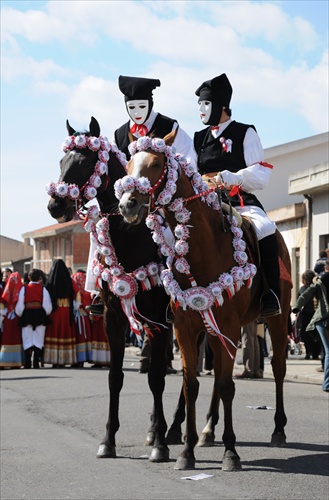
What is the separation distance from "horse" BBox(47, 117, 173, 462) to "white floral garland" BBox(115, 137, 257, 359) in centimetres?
62

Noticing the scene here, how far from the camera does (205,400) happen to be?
14758 mm

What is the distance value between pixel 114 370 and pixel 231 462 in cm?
172

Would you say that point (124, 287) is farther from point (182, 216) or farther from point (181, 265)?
point (182, 216)

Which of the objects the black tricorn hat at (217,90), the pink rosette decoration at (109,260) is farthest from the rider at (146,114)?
the pink rosette decoration at (109,260)

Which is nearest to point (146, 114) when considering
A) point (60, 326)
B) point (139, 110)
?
point (139, 110)

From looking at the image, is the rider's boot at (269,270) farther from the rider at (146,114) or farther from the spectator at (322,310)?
the spectator at (322,310)

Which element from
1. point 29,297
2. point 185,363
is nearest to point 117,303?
point 185,363

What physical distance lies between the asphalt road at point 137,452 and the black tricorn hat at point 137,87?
11.3ft

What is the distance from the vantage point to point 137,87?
10.3 meters

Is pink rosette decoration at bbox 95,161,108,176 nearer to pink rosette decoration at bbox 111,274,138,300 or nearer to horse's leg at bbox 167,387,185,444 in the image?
pink rosette decoration at bbox 111,274,138,300

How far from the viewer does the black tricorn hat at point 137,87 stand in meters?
10.3

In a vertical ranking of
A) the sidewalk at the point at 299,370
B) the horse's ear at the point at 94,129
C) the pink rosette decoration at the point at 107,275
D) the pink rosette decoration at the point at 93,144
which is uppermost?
the horse's ear at the point at 94,129

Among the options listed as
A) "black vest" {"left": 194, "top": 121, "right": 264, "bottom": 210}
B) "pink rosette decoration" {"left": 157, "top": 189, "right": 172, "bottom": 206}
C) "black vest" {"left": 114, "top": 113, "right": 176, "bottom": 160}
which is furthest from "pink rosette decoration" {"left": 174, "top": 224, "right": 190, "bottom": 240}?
"black vest" {"left": 114, "top": 113, "right": 176, "bottom": 160}

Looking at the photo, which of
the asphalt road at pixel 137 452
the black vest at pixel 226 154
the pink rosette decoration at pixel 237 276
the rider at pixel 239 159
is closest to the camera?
the asphalt road at pixel 137 452
